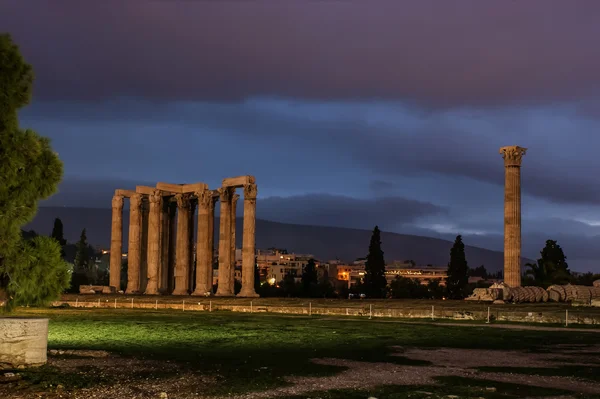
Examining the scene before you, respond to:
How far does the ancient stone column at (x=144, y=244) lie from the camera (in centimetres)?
7412

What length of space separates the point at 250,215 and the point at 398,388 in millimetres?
46598

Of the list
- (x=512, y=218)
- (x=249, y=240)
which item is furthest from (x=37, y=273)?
(x=249, y=240)

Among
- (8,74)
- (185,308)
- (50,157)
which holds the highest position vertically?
(8,74)

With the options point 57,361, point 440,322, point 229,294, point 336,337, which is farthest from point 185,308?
point 57,361

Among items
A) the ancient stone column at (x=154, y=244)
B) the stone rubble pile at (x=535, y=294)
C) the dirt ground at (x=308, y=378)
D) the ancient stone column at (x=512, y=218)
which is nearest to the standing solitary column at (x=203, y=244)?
the ancient stone column at (x=154, y=244)

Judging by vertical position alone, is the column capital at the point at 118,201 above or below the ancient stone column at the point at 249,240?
above

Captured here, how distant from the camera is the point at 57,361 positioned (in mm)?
18906

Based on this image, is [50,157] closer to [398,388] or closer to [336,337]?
[398,388]

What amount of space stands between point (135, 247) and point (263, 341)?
47.9m

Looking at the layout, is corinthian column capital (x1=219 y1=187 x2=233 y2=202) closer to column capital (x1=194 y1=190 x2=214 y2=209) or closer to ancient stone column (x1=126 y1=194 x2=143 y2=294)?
column capital (x1=194 y1=190 x2=214 y2=209)

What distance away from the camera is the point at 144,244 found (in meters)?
75.9

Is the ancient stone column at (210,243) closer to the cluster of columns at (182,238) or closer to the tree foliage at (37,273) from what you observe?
the cluster of columns at (182,238)

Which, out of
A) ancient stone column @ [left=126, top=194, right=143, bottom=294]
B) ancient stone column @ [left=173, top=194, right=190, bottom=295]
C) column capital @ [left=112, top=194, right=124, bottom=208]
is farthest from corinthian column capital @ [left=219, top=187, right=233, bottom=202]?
column capital @ [left=112, top=194, right=124, bottom=208]

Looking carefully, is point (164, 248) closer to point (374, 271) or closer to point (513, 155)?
point (374, 271)
